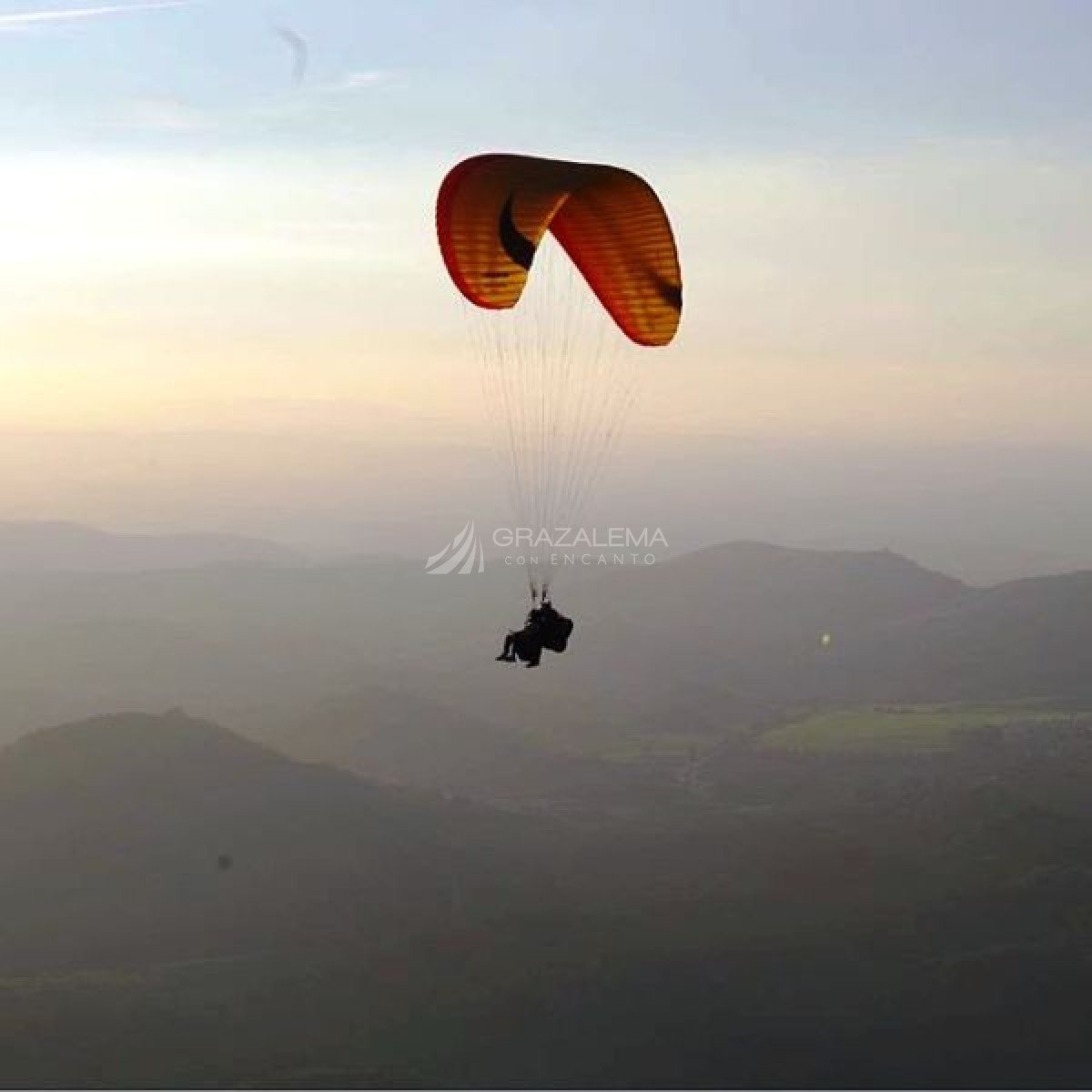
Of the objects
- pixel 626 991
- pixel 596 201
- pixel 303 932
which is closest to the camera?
pixel 596 201

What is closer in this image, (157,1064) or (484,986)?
(157,1064)

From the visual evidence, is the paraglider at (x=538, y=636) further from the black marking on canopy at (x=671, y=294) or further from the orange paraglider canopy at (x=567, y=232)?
the black marking on canopy at (x=671, y=294)

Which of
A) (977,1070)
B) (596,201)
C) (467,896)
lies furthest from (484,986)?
(596,201)

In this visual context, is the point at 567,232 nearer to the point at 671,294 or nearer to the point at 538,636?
the point at 671,294

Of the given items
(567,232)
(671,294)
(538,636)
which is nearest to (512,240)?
(567,232)

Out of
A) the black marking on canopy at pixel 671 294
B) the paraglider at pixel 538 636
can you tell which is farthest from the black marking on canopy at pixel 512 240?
the paraglider at pixel 538 636

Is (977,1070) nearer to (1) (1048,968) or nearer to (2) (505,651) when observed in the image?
(1) (1048,968)
